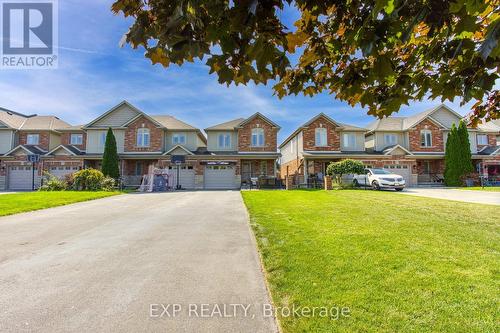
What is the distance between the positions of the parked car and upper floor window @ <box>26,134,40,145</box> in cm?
3316

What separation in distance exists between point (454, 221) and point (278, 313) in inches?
261

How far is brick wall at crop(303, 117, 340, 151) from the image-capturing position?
94.1 ft

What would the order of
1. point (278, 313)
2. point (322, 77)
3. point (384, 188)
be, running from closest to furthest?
point (278, 313) → point (322, 77) → point (384, 188)

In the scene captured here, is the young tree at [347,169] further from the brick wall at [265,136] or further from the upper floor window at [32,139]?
the upper floor window at [32,139]

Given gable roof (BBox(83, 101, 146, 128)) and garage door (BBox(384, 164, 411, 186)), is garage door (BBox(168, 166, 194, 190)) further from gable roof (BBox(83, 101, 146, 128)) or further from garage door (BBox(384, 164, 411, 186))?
garage door (BBox(384, 164, 411, 186))

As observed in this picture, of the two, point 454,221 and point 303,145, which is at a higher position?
point 303,145

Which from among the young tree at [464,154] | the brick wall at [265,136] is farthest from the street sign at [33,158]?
the young tree at [464,154]

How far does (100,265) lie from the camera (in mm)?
4668

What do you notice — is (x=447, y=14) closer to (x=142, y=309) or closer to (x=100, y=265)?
(x=142, y=309)

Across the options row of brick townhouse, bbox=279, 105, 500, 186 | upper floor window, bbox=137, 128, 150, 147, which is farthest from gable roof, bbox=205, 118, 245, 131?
row of brick townhouse, bbox=279, 105, 500, 186

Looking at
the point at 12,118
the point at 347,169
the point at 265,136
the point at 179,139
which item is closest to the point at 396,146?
the point at 347,169

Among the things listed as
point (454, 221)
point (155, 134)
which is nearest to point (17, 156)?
point (155, 134)

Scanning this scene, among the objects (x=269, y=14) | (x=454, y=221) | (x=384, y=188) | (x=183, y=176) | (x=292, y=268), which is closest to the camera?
(x=269, y=14)

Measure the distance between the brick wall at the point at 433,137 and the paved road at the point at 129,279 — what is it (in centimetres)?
2860
